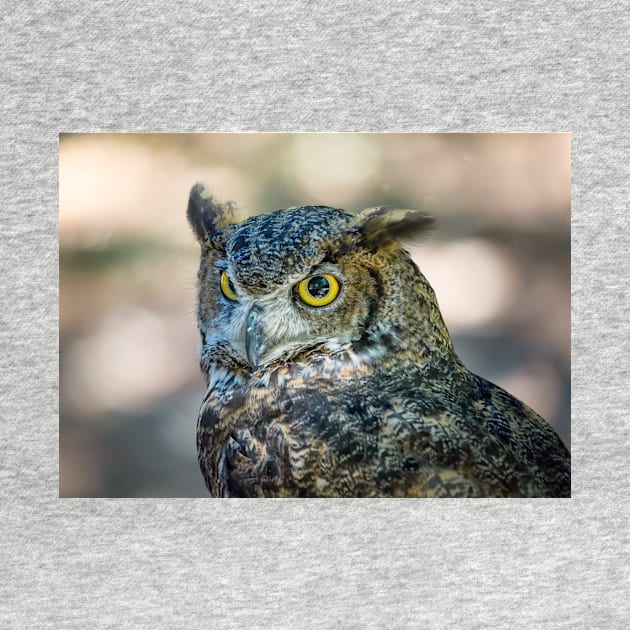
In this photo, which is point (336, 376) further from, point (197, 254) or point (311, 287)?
point (197, 254)

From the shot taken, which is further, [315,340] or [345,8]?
[345,8]

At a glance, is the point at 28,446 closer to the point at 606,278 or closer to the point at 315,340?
the point at 315,340

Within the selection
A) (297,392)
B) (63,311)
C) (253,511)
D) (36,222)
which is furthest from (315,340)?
(36,222)

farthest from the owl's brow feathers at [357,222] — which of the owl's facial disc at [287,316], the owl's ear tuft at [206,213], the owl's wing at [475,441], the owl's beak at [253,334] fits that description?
the owl's wing at [475,441]

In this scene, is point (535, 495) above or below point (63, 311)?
below

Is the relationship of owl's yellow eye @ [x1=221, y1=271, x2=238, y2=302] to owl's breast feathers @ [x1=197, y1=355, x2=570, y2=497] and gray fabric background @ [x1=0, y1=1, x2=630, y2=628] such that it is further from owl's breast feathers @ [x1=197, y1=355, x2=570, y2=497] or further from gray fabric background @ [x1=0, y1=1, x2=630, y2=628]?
gray fabric background @ [x1=0, y1=1, x2=630, y2=628]

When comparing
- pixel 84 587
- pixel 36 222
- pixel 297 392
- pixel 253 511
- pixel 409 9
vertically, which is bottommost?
pixel 84 587

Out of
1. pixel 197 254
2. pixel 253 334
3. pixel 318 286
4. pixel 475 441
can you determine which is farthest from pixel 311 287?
pixel 475 441
